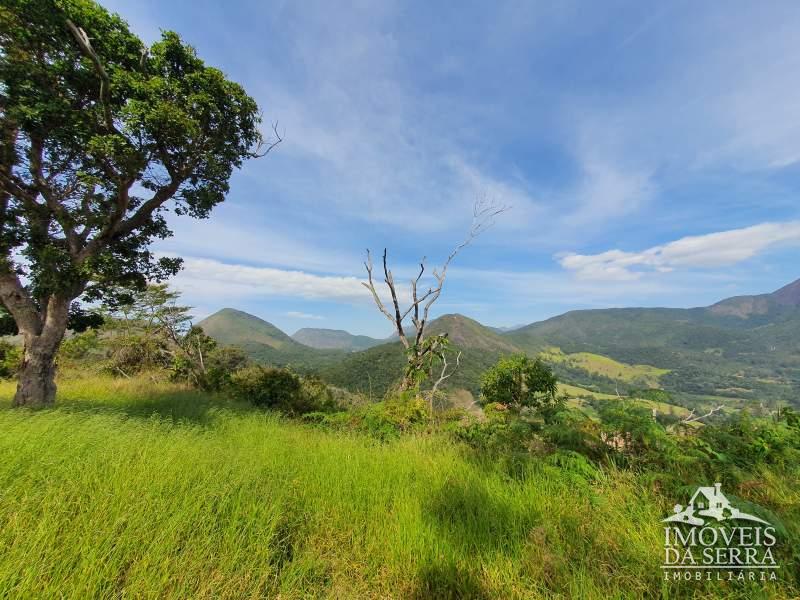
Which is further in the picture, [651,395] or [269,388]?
[269,388]

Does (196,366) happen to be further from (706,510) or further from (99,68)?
(706,510)

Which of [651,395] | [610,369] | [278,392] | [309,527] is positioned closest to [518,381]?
[651,395]

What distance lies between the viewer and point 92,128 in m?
6.14

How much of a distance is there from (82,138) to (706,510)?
10.6 m

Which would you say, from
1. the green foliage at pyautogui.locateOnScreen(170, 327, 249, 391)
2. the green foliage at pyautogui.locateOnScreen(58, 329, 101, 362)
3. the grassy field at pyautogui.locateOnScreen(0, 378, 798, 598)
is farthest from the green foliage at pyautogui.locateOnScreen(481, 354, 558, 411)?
the green foliage at pyautogui.locateOnScreen(58, 329, 101, 362)

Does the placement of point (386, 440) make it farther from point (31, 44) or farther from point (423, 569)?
point (31, 44)

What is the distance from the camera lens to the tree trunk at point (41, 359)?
6.45 meters

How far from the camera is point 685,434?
4109 mm

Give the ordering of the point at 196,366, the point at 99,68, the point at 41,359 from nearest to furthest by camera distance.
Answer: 1. the point at 99,68
2. the point at 41,359
3. the point at 196,366

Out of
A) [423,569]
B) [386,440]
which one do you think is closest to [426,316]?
[386,440]

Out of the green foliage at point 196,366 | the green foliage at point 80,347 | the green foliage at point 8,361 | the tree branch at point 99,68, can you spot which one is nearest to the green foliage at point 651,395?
the tree branch at point 99,68

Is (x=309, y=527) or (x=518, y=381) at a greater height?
(x=518, y=381)

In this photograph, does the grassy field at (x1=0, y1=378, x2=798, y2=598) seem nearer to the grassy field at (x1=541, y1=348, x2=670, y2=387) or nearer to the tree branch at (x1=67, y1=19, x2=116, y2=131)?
the tree branch at (x1=67, y1=19, x2=116, y2=131)

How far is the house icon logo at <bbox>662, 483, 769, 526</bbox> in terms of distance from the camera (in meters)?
2.18
